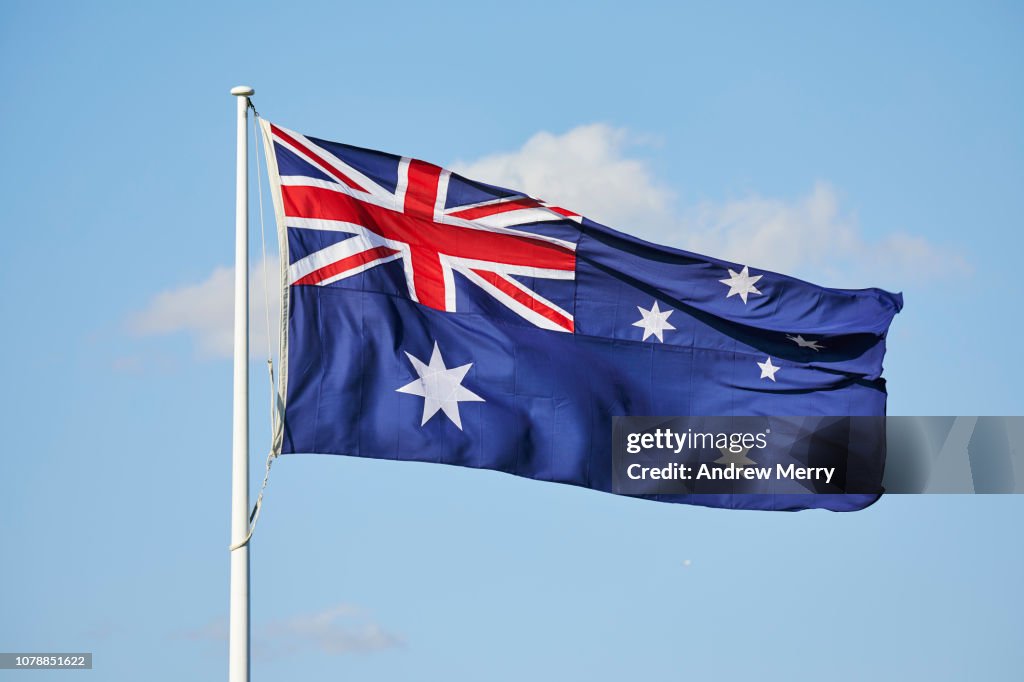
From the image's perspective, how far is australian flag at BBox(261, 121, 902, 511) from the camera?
2144 cm

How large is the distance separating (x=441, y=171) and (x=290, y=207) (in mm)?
2914

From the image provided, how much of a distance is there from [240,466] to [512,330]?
18.2 feet

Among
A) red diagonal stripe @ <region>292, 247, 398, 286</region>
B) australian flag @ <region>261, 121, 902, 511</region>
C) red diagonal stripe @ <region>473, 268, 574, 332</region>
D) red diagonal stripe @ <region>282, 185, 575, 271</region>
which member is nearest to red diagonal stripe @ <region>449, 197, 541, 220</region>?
australian flag @ <region>261, 121, 902, 511</region>

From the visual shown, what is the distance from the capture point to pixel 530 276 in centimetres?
2408

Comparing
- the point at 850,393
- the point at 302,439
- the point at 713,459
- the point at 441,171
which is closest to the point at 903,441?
the point at 850,393

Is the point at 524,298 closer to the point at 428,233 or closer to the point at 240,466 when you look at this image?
the point at 428,233

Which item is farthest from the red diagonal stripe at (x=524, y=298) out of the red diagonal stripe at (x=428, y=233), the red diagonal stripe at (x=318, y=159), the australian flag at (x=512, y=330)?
the red diagonal stripe at (x=318, y=159)

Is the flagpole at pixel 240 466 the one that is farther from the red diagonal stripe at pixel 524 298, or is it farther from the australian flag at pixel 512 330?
the red diagonal stripe at pixel 524 298

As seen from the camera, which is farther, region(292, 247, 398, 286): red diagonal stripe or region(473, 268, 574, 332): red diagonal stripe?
region(473, 268, 574, 332): red diagonal stripe

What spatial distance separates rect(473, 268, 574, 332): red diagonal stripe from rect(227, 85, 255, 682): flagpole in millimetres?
4440

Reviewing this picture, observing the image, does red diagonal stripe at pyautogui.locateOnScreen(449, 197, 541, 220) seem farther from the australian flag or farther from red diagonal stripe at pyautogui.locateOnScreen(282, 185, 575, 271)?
red diagonal stripe at pyautogui.locateOnScreen(282, 185, 575, 271)

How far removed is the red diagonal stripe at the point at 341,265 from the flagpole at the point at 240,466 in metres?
1.25

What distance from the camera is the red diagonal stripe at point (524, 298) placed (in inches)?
928

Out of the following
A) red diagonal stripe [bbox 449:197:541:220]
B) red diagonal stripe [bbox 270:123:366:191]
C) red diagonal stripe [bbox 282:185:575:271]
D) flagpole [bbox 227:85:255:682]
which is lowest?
flagpole [bbox 227:85:255:682]
